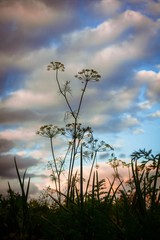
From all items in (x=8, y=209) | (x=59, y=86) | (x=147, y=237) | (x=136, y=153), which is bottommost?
(x=147, y=237)

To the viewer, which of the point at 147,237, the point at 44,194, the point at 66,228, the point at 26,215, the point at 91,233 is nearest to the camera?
the point at 147,237

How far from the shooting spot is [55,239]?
4078 mm

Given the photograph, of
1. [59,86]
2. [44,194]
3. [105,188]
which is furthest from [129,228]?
[59,86]

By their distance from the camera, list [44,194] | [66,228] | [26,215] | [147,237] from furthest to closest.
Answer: [44,194] < [26,215] < [66,228] < [147,237]

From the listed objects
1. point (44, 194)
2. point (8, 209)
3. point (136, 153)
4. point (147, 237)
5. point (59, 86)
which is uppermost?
point (59, 86)

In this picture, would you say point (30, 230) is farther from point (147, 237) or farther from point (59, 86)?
point (59, 86)

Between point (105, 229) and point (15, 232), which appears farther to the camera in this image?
point (15, 232)

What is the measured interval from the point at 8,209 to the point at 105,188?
A: 205 centimetres

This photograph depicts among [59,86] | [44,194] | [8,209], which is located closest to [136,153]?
[8,209]

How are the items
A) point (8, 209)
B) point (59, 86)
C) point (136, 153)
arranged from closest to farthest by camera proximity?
point (136, 153) < point (8, 209) < point (59, 86)

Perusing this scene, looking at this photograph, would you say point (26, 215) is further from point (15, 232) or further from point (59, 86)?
point (59, 86)

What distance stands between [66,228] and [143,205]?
3.12 ft

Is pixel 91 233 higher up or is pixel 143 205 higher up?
pixel 143 205

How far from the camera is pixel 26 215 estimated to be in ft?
16.4
